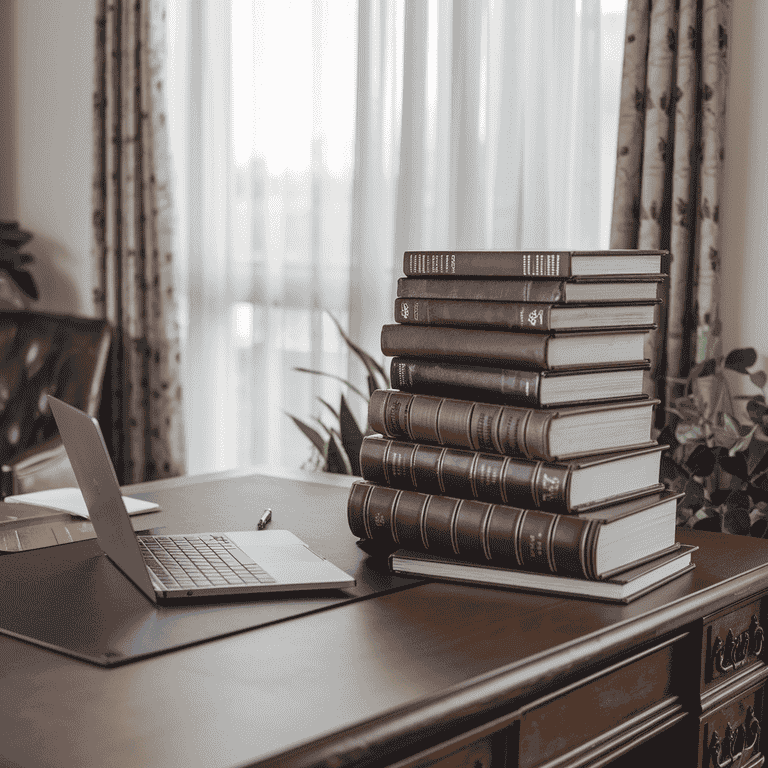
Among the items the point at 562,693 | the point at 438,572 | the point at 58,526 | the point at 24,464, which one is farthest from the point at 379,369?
the point at 562,693

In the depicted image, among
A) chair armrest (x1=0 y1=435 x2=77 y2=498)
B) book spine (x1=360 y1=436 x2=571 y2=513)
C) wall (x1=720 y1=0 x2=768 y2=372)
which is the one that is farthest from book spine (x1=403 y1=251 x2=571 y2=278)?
chair armrest (x1=0 y1=435 x2=77 y2=498)

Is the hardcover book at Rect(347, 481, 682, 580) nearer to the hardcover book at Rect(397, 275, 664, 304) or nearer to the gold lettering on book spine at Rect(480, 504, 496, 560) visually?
the gold lettering on book spine at Rect(480, 504, 496, 560)

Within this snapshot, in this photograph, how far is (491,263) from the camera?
112 centimetres

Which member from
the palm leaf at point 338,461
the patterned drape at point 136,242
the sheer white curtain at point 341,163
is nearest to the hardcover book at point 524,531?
the palm leaf at point 338,461

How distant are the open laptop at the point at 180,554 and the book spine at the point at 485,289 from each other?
0.35m

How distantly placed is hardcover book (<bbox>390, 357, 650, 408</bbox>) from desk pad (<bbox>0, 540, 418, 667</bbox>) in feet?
0.76

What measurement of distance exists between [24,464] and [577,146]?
5.90 ft

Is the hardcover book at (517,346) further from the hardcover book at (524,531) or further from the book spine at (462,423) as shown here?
the hardcover book at (524,531)

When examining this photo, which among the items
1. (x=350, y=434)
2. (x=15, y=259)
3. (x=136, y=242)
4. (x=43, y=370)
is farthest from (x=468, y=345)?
(x=15, y=259)

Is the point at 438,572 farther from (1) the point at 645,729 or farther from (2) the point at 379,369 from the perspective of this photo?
(2) the point at 379,369

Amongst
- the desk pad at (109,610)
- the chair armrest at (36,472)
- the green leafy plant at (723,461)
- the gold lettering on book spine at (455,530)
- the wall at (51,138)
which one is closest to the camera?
the desk pad at (109,610)

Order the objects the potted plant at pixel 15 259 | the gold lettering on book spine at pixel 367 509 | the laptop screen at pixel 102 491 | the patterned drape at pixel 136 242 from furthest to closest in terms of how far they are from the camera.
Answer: the potted plant at pixel 15 259 < the patterned drape at pixel 136 242 < the gold lettering on book spine at pixel 367 509 < the laptop screen at pixel 102 491

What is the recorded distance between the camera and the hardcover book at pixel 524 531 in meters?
1.03

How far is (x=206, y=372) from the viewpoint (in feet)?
12.0
